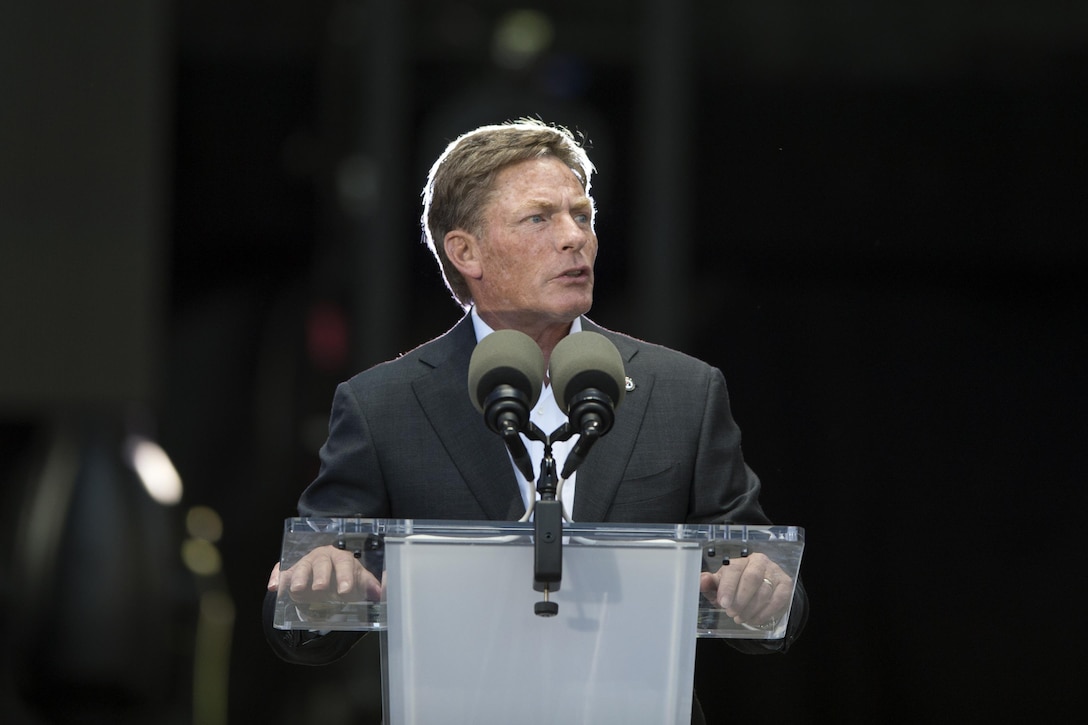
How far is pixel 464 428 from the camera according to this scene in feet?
7.59

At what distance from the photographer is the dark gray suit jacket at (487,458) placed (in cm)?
225

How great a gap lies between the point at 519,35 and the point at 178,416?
4.05 feet

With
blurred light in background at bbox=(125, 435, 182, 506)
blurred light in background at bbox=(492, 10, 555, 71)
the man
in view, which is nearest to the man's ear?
the man

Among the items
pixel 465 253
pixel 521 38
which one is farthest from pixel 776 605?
pixel 521 38

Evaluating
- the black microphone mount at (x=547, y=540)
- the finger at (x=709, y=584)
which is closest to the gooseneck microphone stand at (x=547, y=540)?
the black microphone mount at (x=547, y=540)

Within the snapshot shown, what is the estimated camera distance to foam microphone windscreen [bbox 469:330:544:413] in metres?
1.63

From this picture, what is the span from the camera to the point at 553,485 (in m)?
1.65

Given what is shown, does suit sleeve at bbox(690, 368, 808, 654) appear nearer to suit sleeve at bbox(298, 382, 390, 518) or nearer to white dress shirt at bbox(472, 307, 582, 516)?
white dress shirt at bbox(472, 307, 582, 516)

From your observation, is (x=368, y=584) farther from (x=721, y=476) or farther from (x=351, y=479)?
(x=721, y=476)

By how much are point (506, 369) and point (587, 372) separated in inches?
3.6

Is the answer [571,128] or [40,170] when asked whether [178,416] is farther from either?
[571,128]

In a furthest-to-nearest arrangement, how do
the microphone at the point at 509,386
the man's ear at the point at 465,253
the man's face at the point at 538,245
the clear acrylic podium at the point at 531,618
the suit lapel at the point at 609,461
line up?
the man's ear at the point at 465,253 < the man's face at the point at 538,245 < the suit lapel at the point at 609,461 < the clear acrylic podium at the point at 531,618 < the microphone at the point at 509,386

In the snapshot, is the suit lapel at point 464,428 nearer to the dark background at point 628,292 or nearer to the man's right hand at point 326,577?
the man's right hand at point 326,577

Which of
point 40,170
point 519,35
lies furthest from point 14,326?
point 519,35
